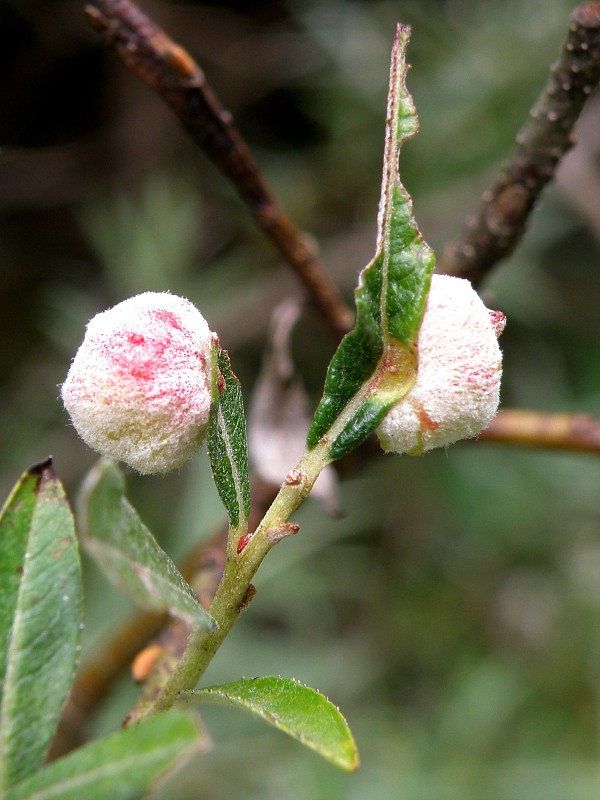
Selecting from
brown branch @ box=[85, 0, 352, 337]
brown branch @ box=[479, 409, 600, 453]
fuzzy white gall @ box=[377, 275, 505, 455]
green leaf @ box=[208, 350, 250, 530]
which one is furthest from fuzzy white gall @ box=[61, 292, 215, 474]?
brown branch @ box=[479, 409, 600, 453]

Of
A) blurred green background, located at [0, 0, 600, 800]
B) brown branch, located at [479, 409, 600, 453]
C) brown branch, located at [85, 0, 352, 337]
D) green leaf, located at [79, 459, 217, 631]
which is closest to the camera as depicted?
green leaf, located at [79, 459, 217, 631]

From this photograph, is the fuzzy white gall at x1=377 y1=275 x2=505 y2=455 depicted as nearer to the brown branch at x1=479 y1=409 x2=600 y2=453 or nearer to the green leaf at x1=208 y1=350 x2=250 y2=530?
the green leaf at x1=208 y1=350 x2=250 y2=530

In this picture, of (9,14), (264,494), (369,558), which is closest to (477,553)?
(369,558)

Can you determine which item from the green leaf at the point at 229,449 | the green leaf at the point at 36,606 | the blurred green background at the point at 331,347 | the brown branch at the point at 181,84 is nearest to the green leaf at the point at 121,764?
the green leaf at the point at 36,606

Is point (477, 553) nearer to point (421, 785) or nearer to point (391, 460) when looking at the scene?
point (391, 460)

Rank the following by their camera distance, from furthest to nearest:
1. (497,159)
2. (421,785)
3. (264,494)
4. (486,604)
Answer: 1. (486,604)
2. (497,159)
3. (421,785)
4. (264,494)

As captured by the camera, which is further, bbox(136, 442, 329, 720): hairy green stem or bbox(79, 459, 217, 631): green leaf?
bbox(136, 442, 329, 720): hairy green stem

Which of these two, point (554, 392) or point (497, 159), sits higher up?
point (497, 159)

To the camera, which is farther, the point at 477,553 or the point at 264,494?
the point at 477,553
